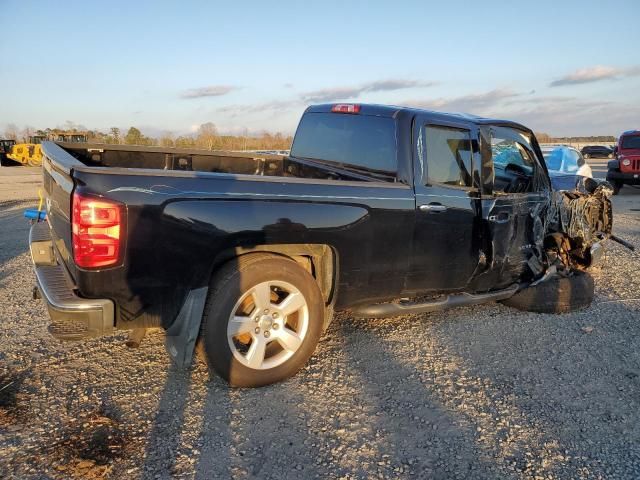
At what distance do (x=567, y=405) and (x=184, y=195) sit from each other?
2.77 m

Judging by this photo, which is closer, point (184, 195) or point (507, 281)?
point (184, 195)

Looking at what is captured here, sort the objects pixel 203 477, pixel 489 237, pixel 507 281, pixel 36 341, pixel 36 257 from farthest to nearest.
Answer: pixel 507 281 < pixel 489 237 < pixel 36 341 < pixel 36 257 < pixel 203 477

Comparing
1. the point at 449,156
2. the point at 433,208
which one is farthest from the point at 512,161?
the point at 433,208

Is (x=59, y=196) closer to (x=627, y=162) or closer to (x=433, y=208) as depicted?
(x=433, y=208)

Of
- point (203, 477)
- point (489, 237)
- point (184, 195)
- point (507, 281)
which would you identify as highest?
point (184, 195)

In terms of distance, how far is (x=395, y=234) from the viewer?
3.84m

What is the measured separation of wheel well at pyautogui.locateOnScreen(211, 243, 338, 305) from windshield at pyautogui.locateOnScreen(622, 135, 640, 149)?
16809 millimetres

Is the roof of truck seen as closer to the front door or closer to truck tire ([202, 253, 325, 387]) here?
the front door

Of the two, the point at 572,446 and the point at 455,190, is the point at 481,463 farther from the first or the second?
the point at 455,190

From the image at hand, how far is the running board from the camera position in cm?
396

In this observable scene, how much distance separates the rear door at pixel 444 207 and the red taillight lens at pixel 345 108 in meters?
0.69

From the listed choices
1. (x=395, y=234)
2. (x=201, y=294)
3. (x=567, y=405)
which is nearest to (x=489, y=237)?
(x=395, y=234)

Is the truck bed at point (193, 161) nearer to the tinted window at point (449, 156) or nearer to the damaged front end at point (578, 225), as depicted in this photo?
the tinted window at point (449, 156)

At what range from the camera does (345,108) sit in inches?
184
